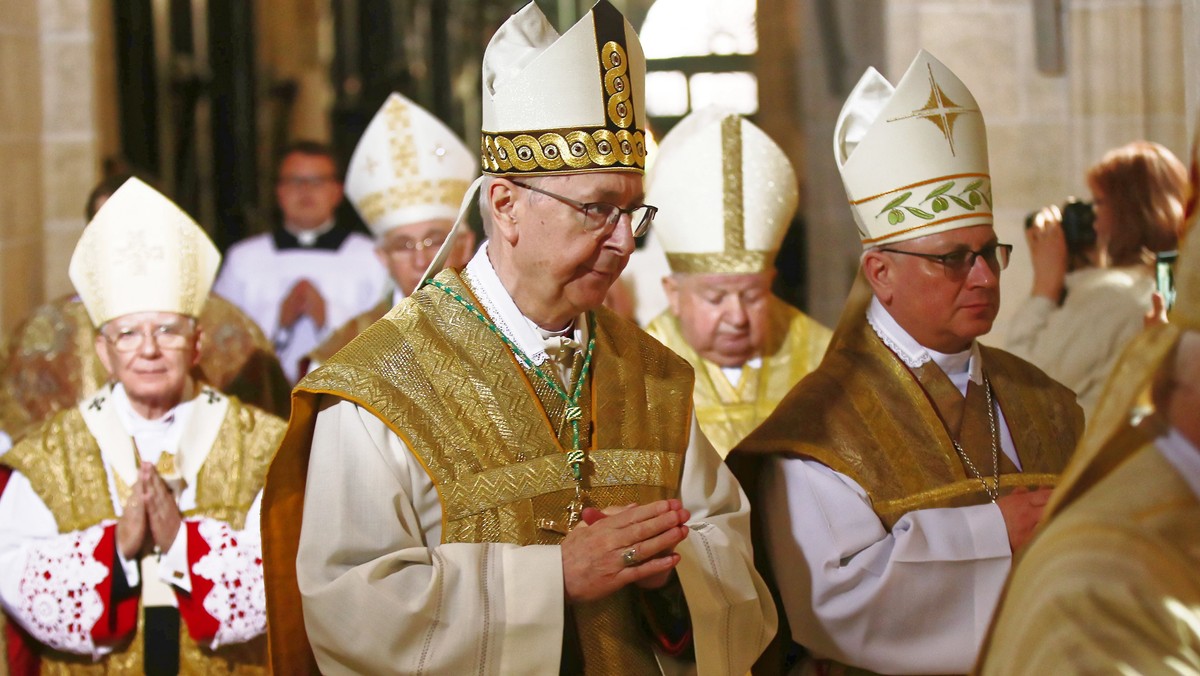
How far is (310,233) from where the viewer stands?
8.23 metres

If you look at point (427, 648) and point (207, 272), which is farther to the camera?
point (207, 272)

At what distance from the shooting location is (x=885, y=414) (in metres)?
3.35

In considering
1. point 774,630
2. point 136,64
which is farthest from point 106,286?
point 136,64

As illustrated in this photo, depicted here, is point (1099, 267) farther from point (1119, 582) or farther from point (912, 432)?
point (1119, 582)

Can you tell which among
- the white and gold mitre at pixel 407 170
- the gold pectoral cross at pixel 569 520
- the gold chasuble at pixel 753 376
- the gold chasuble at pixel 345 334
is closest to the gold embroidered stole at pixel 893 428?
the gold pectoral cross at pixel 569 520

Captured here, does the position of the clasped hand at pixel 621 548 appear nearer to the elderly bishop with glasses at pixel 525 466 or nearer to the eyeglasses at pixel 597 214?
the elderly bishop with glasses at pixel 525 466

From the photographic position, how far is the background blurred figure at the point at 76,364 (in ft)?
16.4

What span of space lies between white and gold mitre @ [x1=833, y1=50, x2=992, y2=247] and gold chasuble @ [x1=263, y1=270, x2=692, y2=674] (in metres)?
0.89

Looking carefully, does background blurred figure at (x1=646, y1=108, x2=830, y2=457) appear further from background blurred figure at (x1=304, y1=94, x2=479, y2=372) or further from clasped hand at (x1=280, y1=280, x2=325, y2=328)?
clasped hand at (x1=280, y1=280, x2=325, y2=328)

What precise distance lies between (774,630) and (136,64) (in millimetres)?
8617

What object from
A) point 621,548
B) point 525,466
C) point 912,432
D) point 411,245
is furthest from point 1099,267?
point 621,548

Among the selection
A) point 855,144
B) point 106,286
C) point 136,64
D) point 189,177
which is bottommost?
point 106,286

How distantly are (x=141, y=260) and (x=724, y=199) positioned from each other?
1.94 metres

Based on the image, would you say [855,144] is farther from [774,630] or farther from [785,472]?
[774,630]
